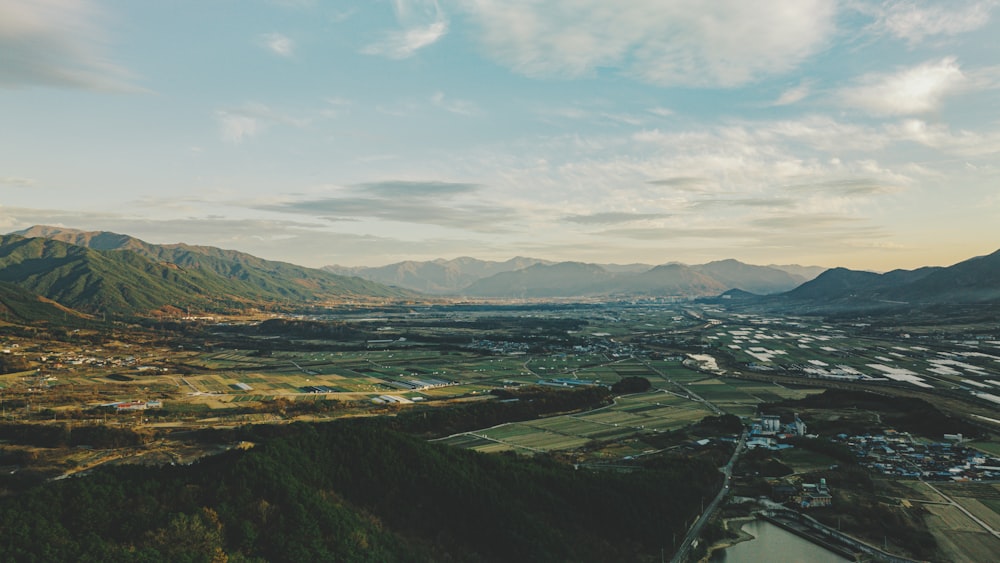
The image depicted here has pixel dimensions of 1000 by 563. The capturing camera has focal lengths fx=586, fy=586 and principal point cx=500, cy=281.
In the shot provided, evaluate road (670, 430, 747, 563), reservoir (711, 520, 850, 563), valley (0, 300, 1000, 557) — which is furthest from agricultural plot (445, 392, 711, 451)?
reservoir (711, 520, 850, 563)

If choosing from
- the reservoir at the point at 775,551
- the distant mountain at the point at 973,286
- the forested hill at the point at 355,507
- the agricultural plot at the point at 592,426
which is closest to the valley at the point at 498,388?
the agricultural plot at the point at 592,426

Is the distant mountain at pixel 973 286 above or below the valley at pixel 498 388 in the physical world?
above

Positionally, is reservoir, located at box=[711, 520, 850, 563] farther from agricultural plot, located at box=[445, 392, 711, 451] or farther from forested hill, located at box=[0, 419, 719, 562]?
agricultural plot, located at box=[445, 392, 711, 451]

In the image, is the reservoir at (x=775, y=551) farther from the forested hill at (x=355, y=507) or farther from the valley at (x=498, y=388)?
the valley at (x=498, y=388)

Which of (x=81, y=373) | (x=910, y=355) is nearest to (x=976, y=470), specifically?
(x=910, y=355)

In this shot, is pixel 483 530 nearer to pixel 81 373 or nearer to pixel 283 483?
pixel 283 483

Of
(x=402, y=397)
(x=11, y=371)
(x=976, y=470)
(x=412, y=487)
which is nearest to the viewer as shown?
(x=412, y=487)
